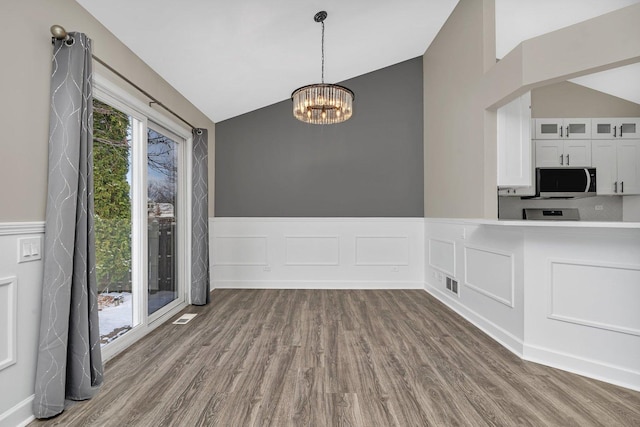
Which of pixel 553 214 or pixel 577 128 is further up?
pixel 577 128

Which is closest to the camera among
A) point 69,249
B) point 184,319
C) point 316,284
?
point 69,249

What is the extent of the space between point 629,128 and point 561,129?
3.16 feet

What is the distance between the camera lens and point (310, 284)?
16.1ft

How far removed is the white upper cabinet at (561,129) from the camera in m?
4.41

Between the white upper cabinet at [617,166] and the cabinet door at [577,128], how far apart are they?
0.61 feet

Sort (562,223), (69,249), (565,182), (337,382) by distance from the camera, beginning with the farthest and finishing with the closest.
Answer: (565,182), (562,223), (337,382), (69,249)

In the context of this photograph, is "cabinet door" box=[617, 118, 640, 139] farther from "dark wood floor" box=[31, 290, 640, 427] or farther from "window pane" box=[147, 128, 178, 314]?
"window pane" box=[147, 128, 178, 314]

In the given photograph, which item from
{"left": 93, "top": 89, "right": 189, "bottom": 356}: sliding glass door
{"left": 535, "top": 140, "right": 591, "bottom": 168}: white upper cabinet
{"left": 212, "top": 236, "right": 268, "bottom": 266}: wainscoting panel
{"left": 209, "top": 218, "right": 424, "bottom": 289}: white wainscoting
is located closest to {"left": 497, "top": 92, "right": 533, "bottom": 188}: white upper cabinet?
{"left": 535, "top": 140, "right": 591, "bottom": 168}: white upper cabinet

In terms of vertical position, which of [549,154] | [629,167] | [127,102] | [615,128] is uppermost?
[615,128]

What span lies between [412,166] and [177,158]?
11.1 ft

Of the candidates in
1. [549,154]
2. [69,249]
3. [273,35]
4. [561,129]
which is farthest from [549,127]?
[69,249]

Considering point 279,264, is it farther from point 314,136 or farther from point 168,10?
point 168,10

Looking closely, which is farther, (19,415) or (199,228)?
(199,228)

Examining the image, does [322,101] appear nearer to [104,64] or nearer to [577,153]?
[104,64]
